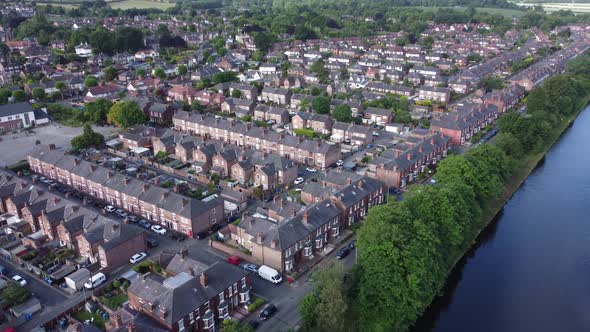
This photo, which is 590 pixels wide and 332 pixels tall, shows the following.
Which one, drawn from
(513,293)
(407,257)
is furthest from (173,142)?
(513,293)

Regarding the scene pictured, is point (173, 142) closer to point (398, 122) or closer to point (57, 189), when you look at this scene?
point (57, 189)

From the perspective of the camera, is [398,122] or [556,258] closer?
[556,258]

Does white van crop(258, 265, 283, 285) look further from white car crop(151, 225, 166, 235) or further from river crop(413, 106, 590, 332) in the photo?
white car crop(151, 225, 166, 235)

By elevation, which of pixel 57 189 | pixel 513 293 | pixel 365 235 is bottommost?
pixel 513 293

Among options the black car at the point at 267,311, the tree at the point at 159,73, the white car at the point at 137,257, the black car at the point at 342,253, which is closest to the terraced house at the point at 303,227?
the black car at the point at 342,253

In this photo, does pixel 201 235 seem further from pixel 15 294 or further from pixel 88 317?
pixel 15 294

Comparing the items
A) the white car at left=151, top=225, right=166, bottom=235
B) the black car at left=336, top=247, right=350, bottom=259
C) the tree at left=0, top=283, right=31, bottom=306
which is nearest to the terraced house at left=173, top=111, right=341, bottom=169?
the black car at left=336, top=247, right=350, bottom=259
